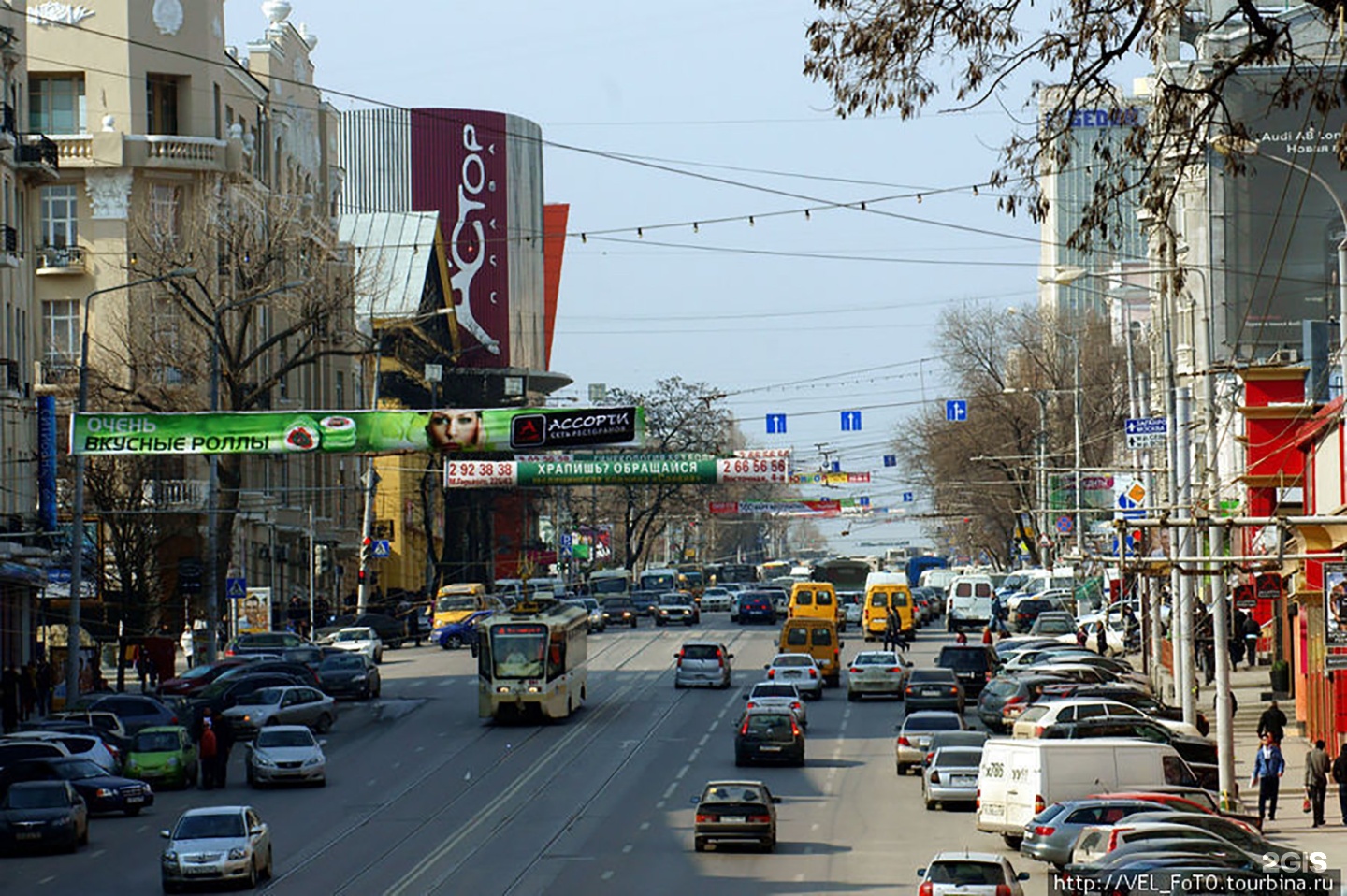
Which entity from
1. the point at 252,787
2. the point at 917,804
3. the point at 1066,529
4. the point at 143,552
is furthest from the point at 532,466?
the point at 917,804

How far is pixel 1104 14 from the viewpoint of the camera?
1614cm

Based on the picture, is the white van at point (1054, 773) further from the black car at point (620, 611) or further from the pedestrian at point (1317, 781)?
the black car at point (620, 611)

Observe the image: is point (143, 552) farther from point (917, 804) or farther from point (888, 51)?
point (888, 51)

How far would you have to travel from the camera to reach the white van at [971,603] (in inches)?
3435

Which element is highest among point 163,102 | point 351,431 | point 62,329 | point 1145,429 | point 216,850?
point 163,102

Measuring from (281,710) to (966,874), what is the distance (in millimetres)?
28830

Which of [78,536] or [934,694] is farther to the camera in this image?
[934,694]

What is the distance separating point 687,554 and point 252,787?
15484 centimetres

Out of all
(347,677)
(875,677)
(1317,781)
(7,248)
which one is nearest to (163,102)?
(7,248)

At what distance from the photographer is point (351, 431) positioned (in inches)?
1880

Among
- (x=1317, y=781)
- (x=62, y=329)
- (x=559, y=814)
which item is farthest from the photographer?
(x=62, y=329)

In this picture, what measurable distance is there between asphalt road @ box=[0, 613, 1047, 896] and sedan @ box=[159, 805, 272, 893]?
1.64 feet

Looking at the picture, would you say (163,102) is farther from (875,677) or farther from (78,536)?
(875,677)

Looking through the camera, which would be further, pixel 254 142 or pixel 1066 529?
pixel 254 142
